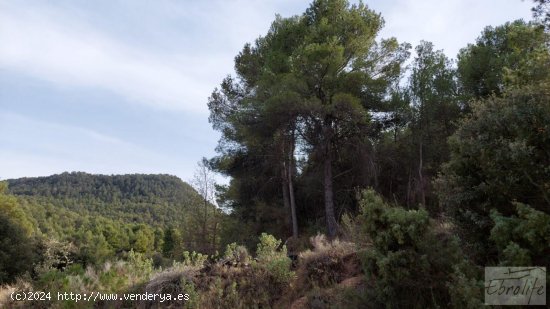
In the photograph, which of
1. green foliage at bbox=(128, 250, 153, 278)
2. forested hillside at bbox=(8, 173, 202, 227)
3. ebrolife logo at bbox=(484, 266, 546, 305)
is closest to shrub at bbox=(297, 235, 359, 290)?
ebrolife logo at bbox=(484, 266, 546, 305)

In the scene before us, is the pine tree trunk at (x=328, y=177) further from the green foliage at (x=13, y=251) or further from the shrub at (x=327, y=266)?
the green foliage at (x=13, y=251)

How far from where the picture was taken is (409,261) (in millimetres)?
4938

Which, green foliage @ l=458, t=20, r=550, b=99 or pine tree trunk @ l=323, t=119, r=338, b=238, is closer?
green foliage @ l=458, t=20, r=550, b=99

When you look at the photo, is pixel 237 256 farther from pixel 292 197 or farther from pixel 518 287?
pixel 292 197

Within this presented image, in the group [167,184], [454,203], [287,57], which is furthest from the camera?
[167,184]

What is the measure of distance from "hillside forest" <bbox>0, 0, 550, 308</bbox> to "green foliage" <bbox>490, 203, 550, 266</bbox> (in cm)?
1

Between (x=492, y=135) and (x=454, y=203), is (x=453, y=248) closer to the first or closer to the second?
(x=454, y=203)

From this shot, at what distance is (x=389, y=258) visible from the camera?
492cm

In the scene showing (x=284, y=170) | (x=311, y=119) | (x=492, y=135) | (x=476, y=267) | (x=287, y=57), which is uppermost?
(x=287, y=57)

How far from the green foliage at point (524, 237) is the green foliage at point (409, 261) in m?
0.75

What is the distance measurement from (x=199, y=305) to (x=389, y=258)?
11.3 ft

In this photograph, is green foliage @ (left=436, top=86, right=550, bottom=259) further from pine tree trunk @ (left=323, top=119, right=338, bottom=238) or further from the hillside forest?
pine tree trunk @ (left=323, top=119, right=338, bottom=238)

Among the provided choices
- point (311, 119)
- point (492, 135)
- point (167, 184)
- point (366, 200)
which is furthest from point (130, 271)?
point (167, 184)

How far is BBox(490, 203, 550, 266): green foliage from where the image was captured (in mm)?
3852
